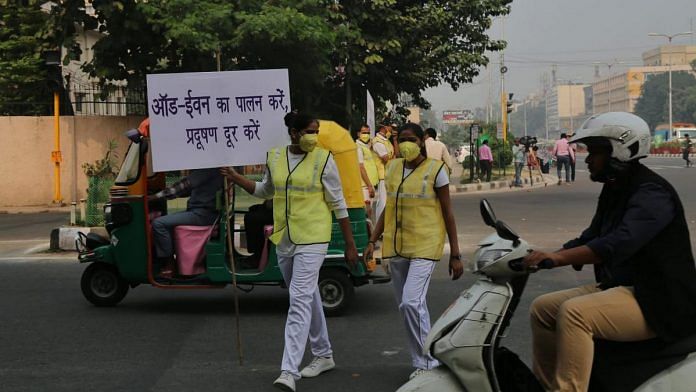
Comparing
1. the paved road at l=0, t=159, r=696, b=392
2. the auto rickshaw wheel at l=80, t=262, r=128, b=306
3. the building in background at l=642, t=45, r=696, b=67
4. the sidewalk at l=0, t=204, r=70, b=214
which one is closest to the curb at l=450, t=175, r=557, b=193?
the sidewalk at l=0, t=204, r=70, b=214

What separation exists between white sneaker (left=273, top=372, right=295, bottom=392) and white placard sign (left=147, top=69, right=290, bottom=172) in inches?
66.7

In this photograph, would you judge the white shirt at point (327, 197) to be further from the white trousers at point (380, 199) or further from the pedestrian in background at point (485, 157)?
the pedestrian in background at point (485, 157)

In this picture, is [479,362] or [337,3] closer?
[479,362]

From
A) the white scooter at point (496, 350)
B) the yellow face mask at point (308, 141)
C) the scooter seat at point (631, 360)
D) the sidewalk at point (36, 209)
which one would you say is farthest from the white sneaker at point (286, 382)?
the sidewalk at point (36, 209)

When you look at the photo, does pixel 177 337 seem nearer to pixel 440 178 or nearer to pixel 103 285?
pixel 103 285

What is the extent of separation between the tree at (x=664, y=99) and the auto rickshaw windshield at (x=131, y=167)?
115065 millimetres

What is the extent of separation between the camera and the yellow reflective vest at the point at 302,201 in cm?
582

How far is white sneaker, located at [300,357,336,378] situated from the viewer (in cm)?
609

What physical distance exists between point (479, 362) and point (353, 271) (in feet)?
14.9

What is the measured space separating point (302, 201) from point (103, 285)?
11.8 ft

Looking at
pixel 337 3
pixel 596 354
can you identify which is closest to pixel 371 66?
pixel 337 3

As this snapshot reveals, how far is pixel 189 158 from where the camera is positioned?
6.53 m

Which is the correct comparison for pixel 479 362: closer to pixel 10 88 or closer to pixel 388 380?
pixel 388 380

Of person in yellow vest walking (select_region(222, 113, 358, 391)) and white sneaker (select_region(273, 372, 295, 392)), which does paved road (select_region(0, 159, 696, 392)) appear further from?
person in yellow vest walking (select_region(222, 113, 358, 391))
